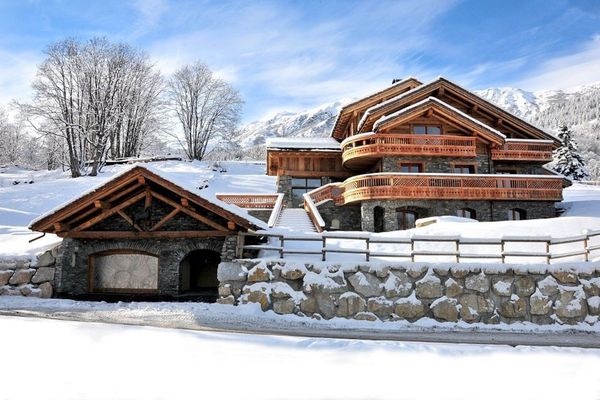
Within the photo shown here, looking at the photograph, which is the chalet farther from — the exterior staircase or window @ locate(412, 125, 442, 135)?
the exterior staircase

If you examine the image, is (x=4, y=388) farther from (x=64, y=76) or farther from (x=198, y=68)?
(x=198, y=68)

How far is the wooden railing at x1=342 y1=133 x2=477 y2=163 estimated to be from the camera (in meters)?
24.2

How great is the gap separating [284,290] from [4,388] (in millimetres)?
8352

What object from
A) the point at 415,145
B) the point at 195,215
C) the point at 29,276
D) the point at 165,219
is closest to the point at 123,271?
the point at 165,219

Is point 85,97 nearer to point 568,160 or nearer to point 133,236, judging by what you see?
point 133,236

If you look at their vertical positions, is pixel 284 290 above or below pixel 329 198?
below

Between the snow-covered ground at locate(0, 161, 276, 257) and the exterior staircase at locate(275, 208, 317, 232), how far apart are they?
509cm

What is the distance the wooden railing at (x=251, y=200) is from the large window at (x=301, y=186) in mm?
4070

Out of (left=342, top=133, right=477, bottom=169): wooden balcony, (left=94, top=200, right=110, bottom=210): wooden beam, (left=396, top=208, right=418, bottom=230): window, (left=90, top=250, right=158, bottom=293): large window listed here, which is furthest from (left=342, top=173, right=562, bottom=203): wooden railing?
(left=94, top=200, right=110, bottom=210): wooden beam

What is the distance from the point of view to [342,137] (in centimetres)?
3366

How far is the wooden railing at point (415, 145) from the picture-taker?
79.6ft

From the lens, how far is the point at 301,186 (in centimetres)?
2920

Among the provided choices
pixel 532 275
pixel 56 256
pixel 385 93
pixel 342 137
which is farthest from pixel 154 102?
pixel 532 275

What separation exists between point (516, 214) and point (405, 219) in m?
7.41
